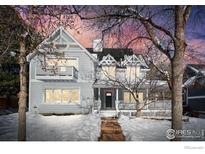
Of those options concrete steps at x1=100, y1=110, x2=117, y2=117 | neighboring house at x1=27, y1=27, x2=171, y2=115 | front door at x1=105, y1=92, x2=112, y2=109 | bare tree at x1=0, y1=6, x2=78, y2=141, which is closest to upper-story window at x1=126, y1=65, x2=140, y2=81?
neighboring house at x1=27, y1=27, x2=171, y2=115

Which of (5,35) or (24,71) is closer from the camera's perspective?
(5,35)

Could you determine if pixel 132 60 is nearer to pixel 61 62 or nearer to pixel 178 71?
pixel 178 71

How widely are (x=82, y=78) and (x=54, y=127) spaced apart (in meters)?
0.52

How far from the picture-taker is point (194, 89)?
318cm

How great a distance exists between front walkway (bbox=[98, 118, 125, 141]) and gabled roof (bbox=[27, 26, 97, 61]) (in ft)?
1.93

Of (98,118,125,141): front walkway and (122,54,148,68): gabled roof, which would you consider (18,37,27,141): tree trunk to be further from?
(122,54,148,68): gabled roof

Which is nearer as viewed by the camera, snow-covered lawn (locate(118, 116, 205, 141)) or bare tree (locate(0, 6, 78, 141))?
bare tree (locate(0, 6, 78, 141))

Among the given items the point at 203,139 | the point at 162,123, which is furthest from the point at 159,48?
the point at 203,139

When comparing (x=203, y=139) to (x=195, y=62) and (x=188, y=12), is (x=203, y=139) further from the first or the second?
(x=188, y=12)

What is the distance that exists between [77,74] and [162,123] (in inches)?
35.2

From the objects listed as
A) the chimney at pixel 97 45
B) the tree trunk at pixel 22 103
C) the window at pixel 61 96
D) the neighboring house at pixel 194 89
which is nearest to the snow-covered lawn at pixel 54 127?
the tree trunk at pixel 22 103

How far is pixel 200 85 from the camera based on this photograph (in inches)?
127

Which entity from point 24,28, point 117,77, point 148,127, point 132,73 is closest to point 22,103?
point 24,28

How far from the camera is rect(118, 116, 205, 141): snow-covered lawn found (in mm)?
3143
